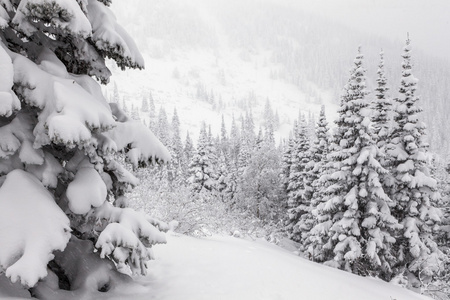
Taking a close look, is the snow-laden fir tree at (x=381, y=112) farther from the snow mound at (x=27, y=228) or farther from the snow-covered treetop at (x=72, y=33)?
the snow mound at (x=27, y=228)

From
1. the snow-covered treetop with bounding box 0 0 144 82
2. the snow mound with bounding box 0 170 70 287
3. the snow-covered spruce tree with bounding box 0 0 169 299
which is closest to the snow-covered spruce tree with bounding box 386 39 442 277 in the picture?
the snow-covered spruce tree with bounding box 0 0 169 299

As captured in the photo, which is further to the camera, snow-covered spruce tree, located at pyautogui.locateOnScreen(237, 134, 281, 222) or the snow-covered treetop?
snow-covered spruce tree, located at pyautogui.locateOnScreen(237, 134, 281, 222)

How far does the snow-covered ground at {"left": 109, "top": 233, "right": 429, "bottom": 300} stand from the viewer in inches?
199

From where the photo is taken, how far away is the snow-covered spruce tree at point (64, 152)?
11.8ft

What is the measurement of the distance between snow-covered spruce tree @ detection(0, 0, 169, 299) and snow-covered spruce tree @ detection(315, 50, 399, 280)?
14897 mm

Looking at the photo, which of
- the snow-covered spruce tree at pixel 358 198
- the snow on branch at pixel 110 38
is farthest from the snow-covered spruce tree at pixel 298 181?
the snow on branch at pixel 110 38

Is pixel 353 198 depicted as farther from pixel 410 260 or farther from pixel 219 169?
pixel 219 169

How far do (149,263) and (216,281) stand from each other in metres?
1.48

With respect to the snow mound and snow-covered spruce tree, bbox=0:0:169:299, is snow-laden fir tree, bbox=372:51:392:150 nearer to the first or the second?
snow-covered spruce tree, bbox=0:0:169:299

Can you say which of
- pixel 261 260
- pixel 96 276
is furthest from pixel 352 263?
pixel 96 276

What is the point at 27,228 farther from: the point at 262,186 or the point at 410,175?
the point at 262,186

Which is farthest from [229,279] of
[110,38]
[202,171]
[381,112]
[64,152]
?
[202,171]

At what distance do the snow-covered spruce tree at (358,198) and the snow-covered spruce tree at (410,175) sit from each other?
103 centimetres

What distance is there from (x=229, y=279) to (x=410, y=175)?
53.9ft
